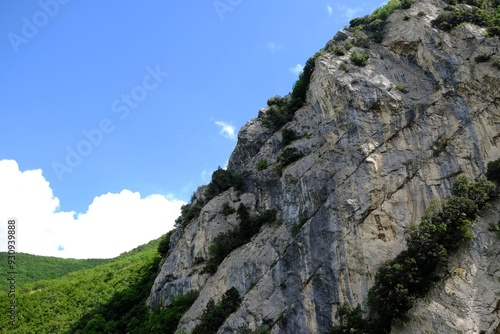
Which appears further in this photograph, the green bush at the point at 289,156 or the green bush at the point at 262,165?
the green bush at the point at 262,165

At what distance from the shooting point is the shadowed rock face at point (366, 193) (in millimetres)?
30250

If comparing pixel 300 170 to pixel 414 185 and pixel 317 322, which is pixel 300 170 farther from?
pixel 317 322

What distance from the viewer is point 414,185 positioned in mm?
34500

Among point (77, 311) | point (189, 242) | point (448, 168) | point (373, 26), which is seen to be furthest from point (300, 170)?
point (77, 311)

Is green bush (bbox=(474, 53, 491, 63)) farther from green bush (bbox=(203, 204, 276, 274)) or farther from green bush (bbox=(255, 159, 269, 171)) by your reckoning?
green bush (bbox=(203, 204, 276, 274))

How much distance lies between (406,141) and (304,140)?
11.0 m

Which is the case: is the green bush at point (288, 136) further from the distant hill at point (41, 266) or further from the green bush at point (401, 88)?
the distant hill at point (41, 266)

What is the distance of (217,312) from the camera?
36406 mm

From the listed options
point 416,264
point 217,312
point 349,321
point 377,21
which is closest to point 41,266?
point 217,312

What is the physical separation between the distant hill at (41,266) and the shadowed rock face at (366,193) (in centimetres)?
5429

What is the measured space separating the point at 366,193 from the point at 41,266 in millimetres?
84539

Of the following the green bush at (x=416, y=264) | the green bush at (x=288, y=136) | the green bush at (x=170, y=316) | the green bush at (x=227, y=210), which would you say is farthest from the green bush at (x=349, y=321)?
the green bush at (x=288, y=136)

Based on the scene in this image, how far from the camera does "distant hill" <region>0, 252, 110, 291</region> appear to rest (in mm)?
89438

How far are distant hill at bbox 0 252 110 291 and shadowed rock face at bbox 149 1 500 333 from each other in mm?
54294
